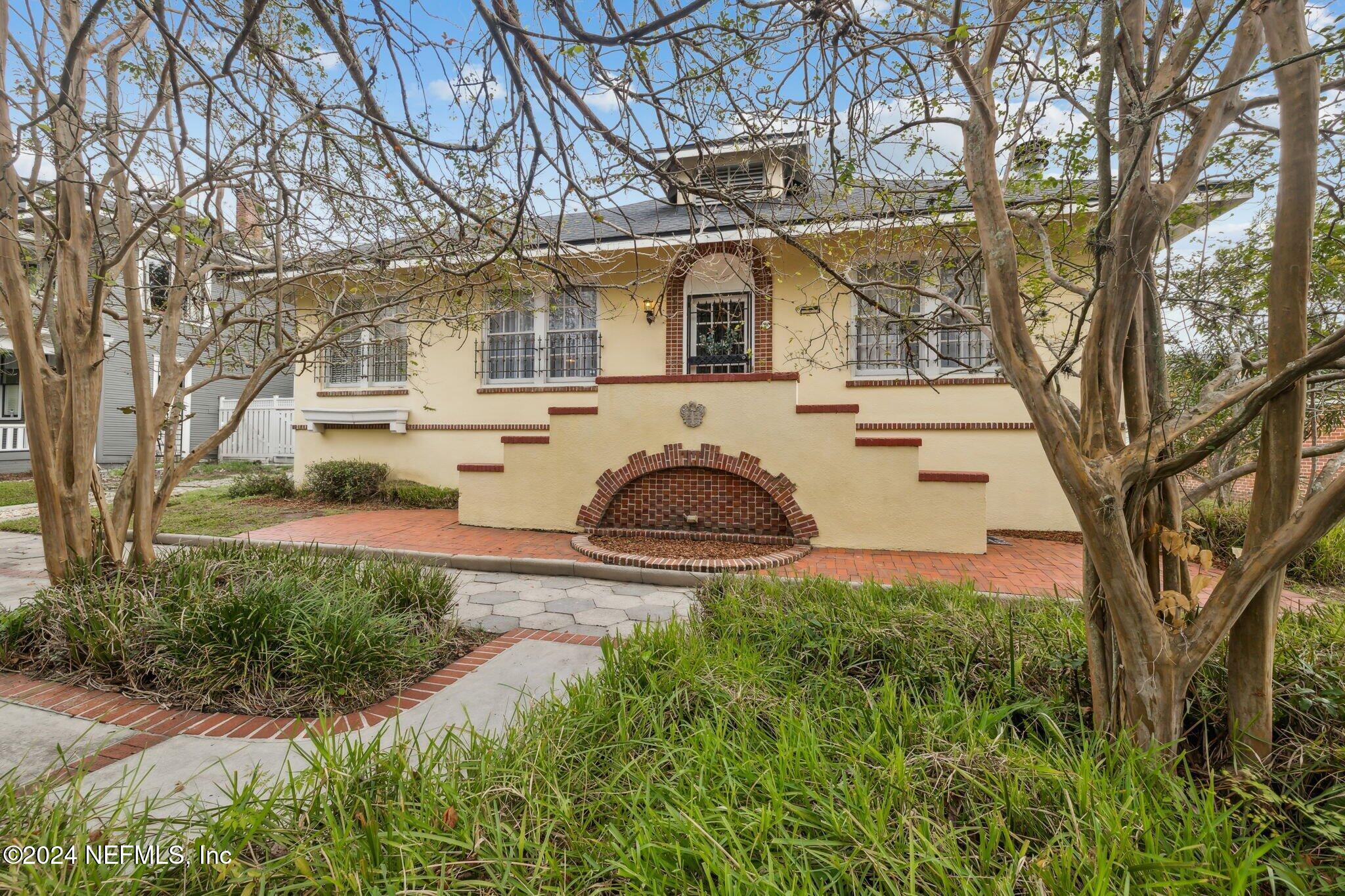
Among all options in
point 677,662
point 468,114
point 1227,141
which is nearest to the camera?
point 677,662

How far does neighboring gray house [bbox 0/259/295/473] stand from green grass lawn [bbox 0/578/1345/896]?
13.1 meters

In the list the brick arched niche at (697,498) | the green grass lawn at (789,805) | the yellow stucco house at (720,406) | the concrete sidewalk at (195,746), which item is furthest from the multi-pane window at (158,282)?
the brick arched niche at (697,498)

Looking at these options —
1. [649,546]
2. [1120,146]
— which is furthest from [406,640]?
[1120,146]

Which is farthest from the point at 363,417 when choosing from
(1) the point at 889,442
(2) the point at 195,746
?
(2) the point at 195,746

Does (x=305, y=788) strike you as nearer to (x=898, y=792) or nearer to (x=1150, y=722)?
(x=898, y=792)

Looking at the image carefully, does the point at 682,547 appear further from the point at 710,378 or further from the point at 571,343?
the point at 571,343

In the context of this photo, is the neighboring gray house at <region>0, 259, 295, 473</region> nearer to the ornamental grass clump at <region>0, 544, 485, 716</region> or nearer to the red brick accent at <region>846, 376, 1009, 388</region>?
the ornamental grass clump at <region>0, 544, 485, 716</region>

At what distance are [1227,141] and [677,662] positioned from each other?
3620 millimetres

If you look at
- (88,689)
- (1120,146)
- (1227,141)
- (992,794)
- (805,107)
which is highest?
(805,107)

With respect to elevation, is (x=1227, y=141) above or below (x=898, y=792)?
above

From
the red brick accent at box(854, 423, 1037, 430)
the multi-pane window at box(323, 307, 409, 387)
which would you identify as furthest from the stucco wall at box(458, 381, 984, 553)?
the multi-pane window at box(323, 307, 409, 387)

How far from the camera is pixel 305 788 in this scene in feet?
6.29

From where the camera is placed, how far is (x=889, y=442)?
6.52 metres

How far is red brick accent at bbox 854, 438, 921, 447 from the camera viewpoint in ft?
21.2
